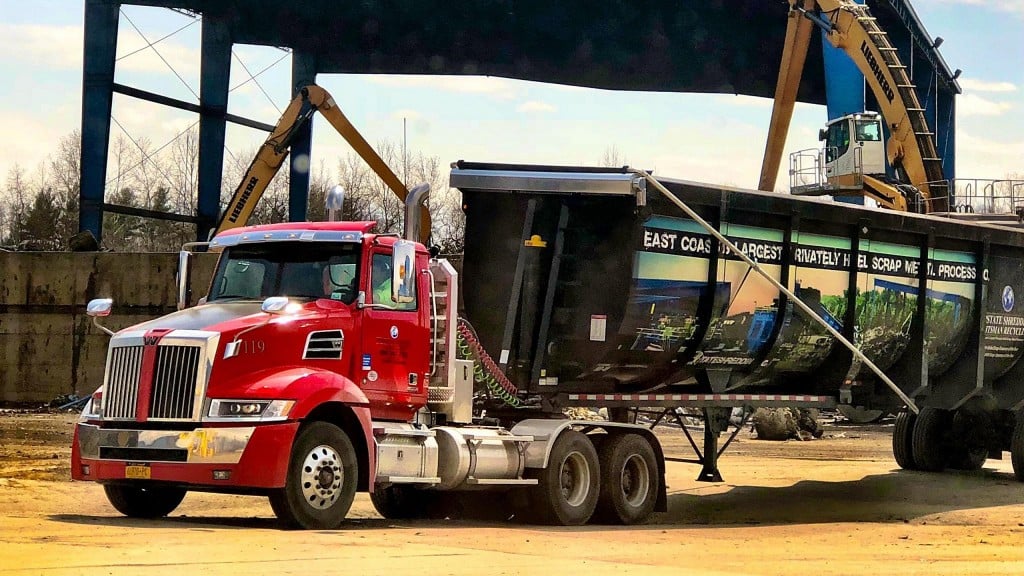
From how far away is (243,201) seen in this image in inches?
1727

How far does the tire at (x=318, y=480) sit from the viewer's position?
1256 cm

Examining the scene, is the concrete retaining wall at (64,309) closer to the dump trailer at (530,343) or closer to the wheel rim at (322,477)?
the dump trailer at (530,343)

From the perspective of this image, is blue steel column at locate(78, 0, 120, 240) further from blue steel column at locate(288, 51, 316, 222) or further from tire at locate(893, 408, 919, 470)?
tire at locate(893, 408, 919, 470)

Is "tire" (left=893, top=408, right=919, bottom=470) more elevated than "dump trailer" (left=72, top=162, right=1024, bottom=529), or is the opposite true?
"dump trailer" (left=72, top=162, right=1024, bottom=529)

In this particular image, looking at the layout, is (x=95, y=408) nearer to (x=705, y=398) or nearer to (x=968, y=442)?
(x=705, y=398)

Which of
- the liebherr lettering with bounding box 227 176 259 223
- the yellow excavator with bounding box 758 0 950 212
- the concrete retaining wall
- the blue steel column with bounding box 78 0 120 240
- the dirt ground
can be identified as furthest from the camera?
the blue steel column with bounding box 78 0 120 240

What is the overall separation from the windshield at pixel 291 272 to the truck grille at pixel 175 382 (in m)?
1.33

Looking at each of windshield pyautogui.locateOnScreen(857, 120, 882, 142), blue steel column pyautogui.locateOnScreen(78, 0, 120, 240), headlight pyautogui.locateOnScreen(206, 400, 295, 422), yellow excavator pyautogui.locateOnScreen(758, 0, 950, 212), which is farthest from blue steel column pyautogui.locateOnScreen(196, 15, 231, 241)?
headlight pyautogui.locateOnScreen(206, 400, 295, 422)

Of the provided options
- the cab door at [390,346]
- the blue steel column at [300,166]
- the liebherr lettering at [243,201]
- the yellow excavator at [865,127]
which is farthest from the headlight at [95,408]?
the blue steel column at [300,166]

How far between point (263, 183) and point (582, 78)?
16604mm

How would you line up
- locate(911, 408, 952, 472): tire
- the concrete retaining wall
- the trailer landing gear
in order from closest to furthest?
the trailer landing gear
locate(911, 408, 952, 472): tire
the concrete retaining wall

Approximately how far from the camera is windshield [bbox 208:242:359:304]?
13.6 meters

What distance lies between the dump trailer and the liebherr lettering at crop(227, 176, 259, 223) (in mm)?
27467

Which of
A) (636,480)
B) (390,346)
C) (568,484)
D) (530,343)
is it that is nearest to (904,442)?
(636,480)
